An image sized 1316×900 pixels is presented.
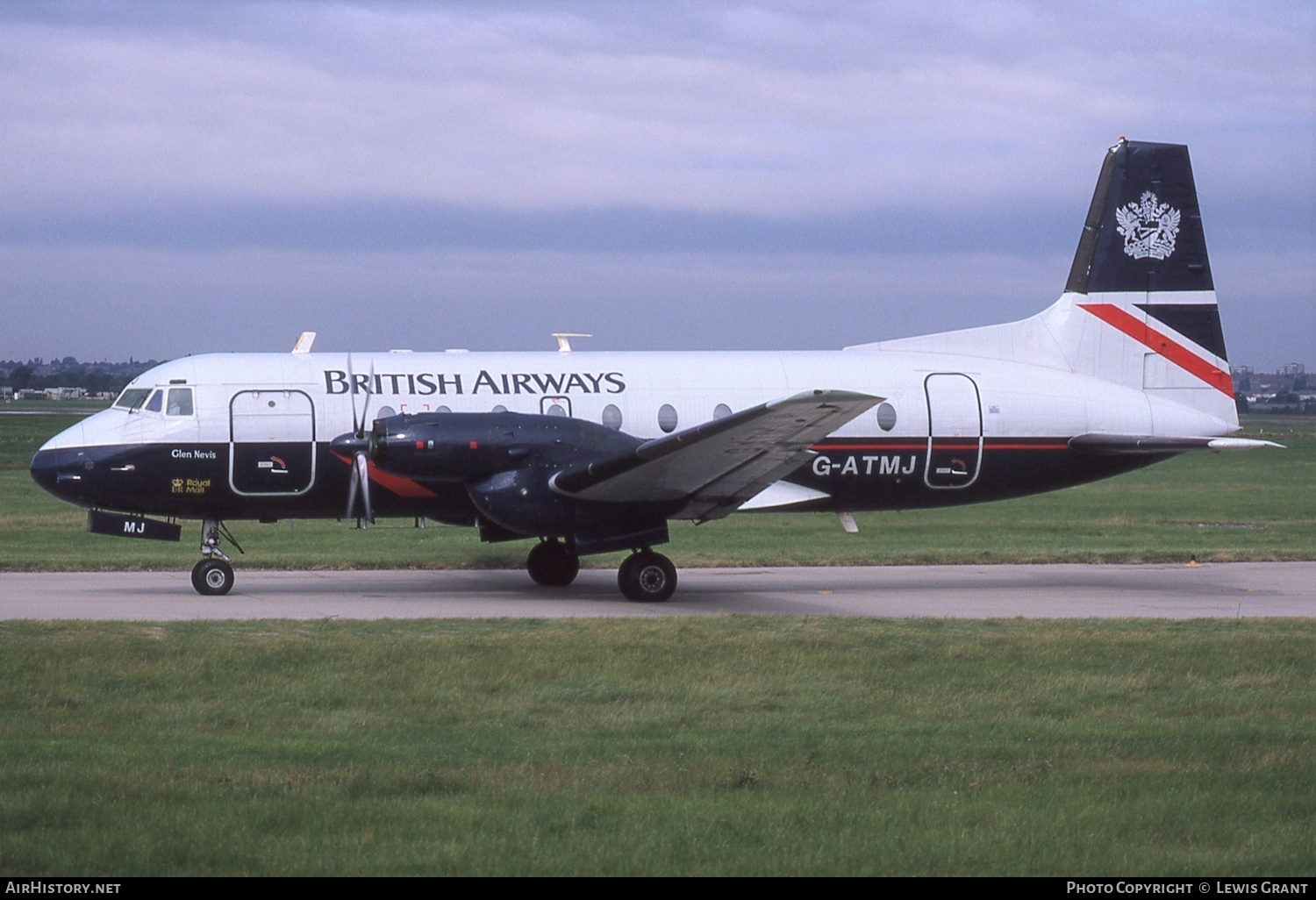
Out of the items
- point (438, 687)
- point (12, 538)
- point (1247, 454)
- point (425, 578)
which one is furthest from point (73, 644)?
point (1247, 454)

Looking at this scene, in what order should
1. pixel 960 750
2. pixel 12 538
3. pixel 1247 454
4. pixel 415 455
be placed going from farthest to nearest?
pixel 1247 454
pixel 12 538
pixel 415 455
pixel 960 750

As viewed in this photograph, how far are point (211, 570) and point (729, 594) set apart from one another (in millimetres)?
7103

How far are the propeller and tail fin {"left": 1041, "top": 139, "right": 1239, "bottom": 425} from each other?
10602 mm

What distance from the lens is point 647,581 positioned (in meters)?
18.5

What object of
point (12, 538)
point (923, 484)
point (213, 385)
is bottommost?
point (12, 538)

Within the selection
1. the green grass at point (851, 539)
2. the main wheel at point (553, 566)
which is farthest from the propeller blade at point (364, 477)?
the green grass at point (851, 539)

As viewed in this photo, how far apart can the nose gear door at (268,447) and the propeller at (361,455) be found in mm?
611

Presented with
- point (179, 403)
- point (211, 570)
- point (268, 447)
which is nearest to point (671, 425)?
point (268, 447)

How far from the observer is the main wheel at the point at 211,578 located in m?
18.8

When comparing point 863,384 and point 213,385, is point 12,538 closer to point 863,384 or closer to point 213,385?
point 213,385

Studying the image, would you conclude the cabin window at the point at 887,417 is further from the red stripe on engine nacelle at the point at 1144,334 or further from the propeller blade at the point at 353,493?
the propeller blade at the point at 353,493

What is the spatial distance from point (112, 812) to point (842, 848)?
4049mm

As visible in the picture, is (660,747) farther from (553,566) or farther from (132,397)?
(132,397)

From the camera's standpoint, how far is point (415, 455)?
1756 cm
